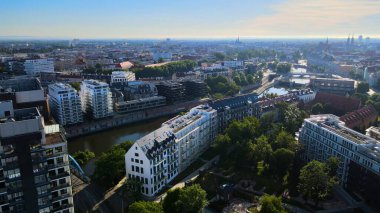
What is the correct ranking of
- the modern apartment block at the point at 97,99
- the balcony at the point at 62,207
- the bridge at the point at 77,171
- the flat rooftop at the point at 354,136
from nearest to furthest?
the balcony at the point at 62,207 < the flat rooftop at the point at 354,136 < the bridge at the point at 77,171 < the modern apartment block at the point at 97,99

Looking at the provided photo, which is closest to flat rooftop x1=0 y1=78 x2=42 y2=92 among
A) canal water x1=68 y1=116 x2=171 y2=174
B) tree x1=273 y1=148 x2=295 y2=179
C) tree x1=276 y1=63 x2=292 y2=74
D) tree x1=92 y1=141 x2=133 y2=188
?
tree x1=92 y1=141 x2=133 y2=188

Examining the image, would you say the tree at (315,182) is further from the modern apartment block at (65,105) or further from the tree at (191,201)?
the modern apartment block at (65,105)

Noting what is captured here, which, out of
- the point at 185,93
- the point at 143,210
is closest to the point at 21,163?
the point at 143,210

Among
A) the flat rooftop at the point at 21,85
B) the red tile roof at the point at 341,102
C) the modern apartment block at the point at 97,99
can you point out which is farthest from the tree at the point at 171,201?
the red tile roof at the point at 341,102

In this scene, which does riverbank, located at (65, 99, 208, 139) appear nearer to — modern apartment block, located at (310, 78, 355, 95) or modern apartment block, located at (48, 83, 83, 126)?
modern apartment block, located at (48, 83, 83, 126)

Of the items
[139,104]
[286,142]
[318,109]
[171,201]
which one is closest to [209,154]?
[286,142]

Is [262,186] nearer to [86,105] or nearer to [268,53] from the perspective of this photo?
[86,105]
